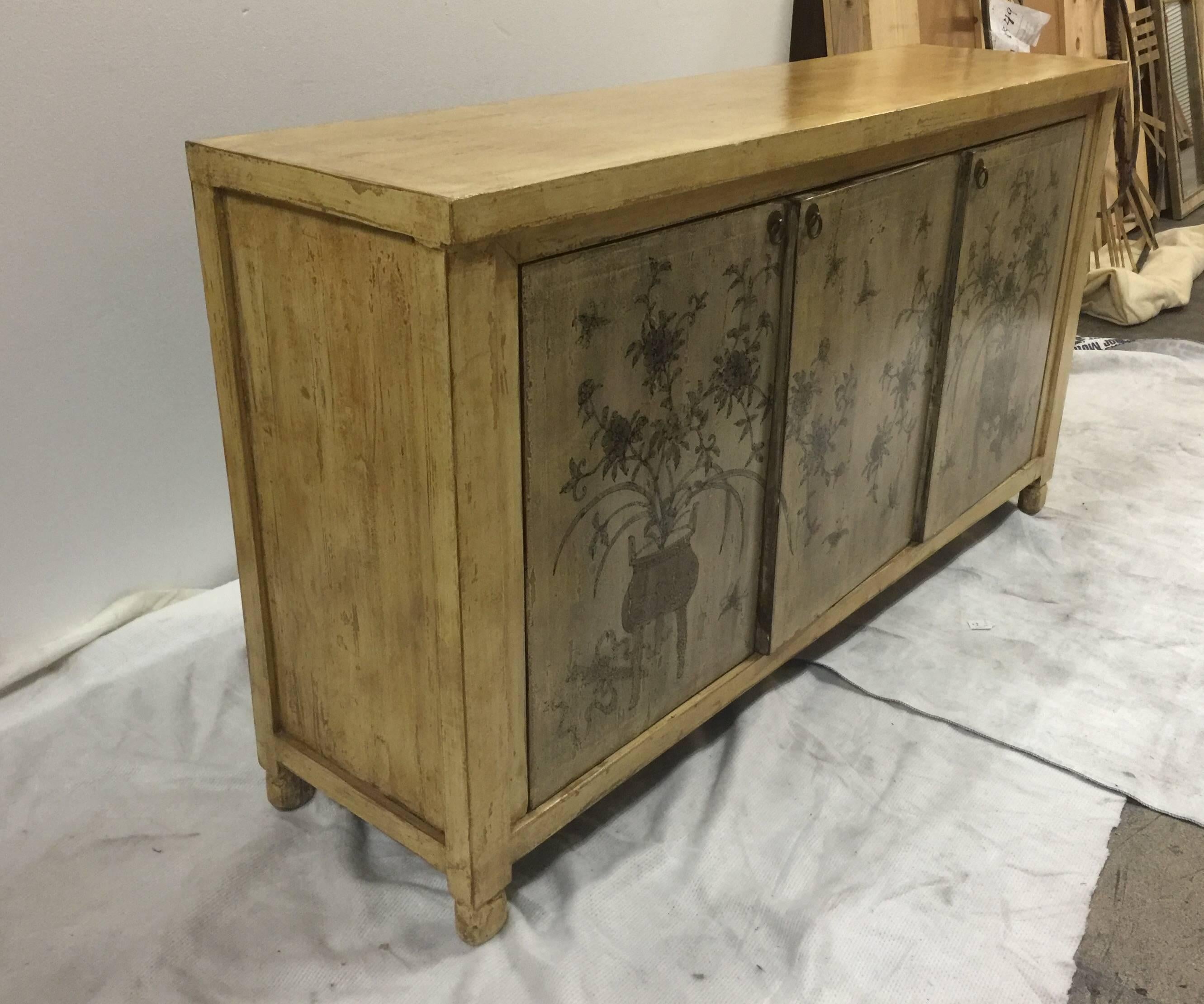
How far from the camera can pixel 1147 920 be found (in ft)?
4.46

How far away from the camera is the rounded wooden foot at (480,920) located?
4.21 ft

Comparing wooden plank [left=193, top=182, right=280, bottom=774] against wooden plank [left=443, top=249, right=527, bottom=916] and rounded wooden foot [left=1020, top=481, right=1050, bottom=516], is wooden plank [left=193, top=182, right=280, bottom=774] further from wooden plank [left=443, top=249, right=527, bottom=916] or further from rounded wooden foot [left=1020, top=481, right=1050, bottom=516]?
rounded wooden foot [left=1020, top=481, right=1050, bottom=516]

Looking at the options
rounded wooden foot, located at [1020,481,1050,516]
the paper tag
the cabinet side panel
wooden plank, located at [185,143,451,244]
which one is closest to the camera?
wooden plank, located at [185,143,451,244]

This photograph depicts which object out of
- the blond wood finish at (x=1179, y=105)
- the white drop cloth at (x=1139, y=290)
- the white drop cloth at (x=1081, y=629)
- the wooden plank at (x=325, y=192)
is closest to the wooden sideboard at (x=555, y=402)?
the wooden plank at (x=325, y=192)

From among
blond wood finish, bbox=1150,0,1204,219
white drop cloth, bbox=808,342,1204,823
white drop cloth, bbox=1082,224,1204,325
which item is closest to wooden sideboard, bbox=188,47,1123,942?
white drop cloth, bbox=808,342,1204,823

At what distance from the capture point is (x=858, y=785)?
5.17ft

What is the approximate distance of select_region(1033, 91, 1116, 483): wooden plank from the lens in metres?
1.98

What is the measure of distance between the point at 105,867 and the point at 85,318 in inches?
29.4

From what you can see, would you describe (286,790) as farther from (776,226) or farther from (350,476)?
(776,226)

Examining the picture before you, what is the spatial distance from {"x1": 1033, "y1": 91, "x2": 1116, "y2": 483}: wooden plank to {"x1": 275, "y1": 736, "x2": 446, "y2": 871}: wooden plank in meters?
1.47

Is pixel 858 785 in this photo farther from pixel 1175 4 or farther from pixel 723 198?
pixel 1175 4

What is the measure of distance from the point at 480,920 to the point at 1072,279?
1541 millimetres

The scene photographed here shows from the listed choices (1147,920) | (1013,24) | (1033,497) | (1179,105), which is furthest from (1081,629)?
(1179,105)

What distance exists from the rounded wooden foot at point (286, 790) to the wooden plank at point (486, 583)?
33cm
